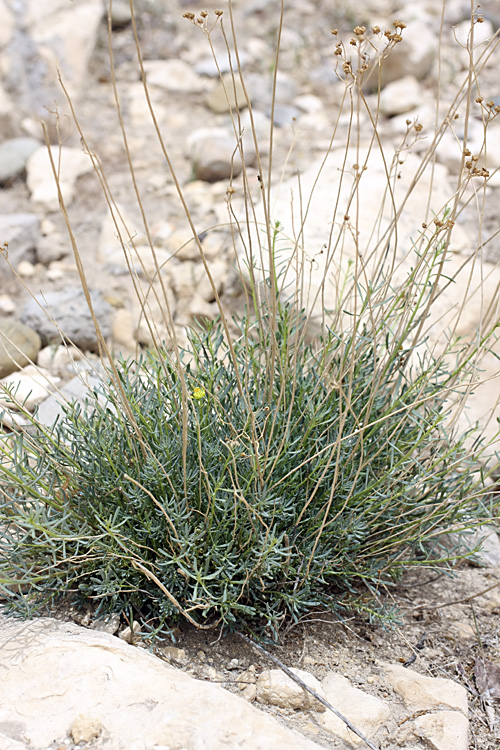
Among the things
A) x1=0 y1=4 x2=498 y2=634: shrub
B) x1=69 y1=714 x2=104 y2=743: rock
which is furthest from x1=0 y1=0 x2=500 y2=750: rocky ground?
x1=0 y1=4 x2=498 y2=634: shrub

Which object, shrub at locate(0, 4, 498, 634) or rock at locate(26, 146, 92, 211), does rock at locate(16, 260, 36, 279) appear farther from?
shrub at locate(0, 4, 498, 634)

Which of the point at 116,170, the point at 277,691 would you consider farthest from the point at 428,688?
the point at 116,170

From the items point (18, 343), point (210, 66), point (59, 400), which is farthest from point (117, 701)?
point (210, 66)

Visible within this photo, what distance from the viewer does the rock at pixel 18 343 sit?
3.00 meters

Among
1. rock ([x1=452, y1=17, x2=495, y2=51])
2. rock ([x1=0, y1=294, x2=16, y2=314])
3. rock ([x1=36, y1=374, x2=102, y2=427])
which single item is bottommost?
rock ([x1=36, y1=374, x2=102, y2=427])

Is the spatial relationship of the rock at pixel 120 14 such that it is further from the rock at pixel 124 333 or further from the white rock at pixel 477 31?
the rock at pixel 124 333

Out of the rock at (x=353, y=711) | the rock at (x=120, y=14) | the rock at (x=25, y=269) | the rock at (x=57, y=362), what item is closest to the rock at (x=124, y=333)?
the rock at (x=57, y=362)

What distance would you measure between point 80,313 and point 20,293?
0.58m

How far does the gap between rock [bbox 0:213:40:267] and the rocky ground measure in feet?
0.04

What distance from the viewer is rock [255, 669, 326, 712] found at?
1678 millimetres

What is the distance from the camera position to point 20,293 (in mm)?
3807

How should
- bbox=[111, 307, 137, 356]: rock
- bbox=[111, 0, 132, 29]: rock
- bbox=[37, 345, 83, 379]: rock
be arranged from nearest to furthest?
bbox=[37, 345, 83, 379]: rock
bbox=[111, 307, 137, 356]: rock
bbox=[111, 0, 132, 29]: rock

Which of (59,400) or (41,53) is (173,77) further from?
(59,400)

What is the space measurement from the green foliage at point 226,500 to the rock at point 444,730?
1.09 ft
